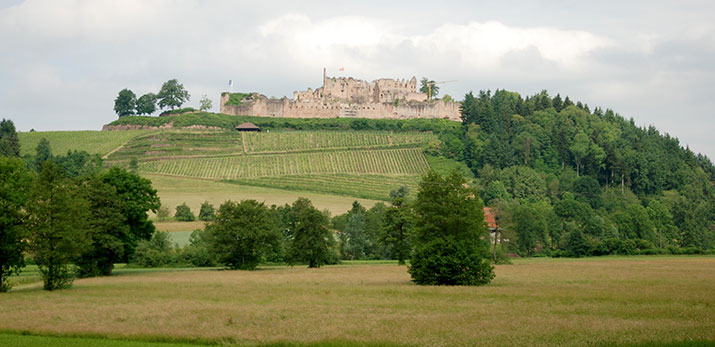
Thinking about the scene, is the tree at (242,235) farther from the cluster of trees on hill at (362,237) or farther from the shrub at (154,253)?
the shrub at (154,253)

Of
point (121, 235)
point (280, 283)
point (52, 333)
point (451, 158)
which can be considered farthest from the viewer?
point (451, 158)

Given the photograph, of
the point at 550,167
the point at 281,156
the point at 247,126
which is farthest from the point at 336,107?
the point at 550,167

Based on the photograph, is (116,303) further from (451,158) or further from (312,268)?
(451,158)

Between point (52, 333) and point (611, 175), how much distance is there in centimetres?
13060

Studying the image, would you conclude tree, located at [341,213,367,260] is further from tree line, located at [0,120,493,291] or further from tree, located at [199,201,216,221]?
tree, located at [199,201,216,221]

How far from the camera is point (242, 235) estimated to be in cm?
6156

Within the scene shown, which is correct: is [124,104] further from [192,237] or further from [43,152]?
[192,237]

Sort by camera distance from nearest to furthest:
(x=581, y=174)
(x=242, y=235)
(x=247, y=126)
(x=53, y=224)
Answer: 1. (x=53, y=224)
2. (x=242, y=235)
3. (x=581, y=174)
4. (x=247, y=126)

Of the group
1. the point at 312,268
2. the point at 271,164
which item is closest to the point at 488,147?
the point at 271,164

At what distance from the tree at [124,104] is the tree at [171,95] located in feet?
21.6

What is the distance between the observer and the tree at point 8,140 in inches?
4774

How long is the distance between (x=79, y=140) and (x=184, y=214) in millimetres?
69477

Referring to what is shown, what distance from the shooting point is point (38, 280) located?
165ft

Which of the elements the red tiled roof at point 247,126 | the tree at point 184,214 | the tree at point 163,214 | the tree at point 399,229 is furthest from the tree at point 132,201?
the red tiled roof at point 247,126
